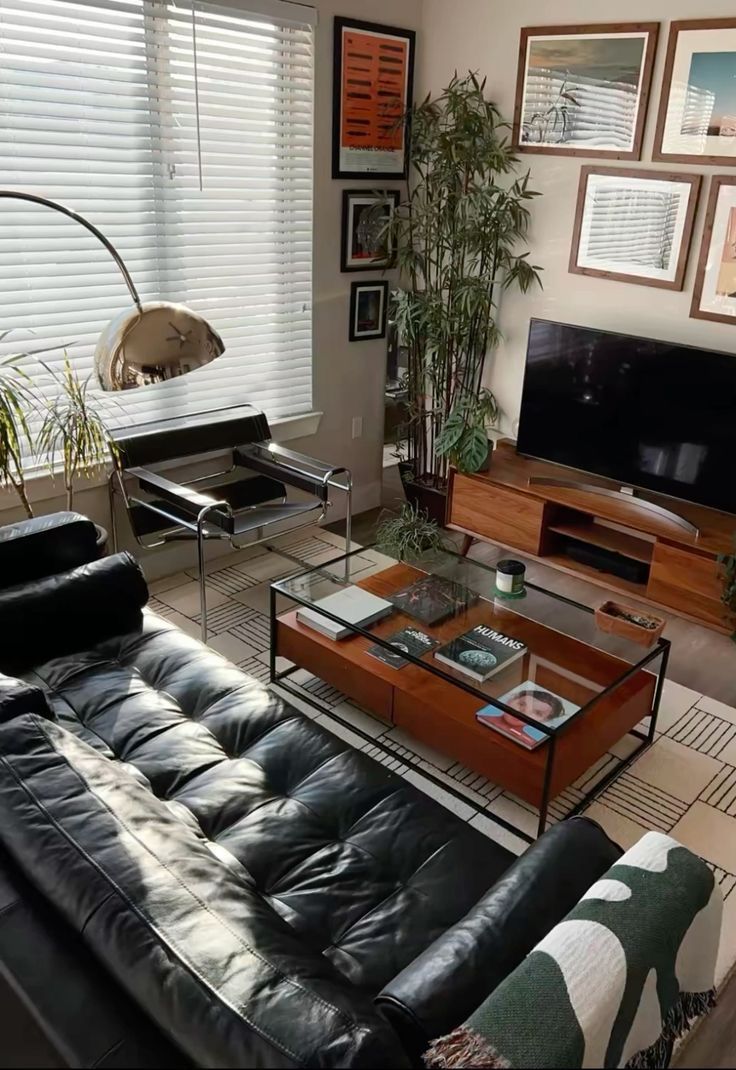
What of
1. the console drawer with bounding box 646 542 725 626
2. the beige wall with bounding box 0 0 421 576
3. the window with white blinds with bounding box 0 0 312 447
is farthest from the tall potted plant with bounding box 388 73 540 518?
the console drawer with bounding box 646 542 725 626

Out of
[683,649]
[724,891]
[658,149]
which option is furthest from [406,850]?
[658,149]

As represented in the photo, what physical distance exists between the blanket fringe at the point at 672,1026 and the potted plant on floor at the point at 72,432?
89.4 inches

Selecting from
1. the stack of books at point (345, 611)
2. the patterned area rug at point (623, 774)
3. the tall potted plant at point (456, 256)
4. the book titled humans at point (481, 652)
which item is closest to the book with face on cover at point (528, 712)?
the book titled humans at point (481, 652)

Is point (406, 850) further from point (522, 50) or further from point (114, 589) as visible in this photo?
point (522, 50)

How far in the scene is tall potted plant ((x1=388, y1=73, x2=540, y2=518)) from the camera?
4.07 meters

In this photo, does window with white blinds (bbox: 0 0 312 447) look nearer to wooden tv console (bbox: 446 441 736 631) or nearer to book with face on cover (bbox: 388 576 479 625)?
wooden tv console (bbox: 446 441 736 631)

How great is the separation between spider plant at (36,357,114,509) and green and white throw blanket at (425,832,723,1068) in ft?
8.01

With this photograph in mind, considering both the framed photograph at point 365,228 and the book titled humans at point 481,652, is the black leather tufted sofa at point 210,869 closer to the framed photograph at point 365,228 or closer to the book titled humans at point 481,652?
the book titled humans at point 481,652

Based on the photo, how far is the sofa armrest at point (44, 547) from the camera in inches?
104

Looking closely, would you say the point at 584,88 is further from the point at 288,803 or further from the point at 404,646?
the point at 288,803

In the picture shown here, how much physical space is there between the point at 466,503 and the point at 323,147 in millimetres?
1768

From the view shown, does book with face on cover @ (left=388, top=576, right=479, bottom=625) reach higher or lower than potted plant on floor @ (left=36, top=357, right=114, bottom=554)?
lower

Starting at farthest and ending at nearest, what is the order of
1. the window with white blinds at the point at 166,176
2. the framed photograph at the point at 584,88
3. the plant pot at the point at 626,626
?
the framed photograph at the point at 584,88, the window with white blinds at the point at 166,176, the plant pot at the point at 626,626

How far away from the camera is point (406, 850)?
6.28 feet
